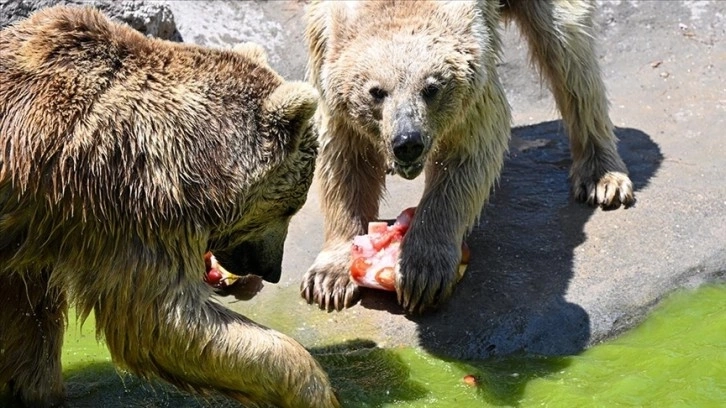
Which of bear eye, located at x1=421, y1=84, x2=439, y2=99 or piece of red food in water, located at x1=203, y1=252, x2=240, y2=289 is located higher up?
bear eye, located at x1=421, y1=84, x2=439, y2=99

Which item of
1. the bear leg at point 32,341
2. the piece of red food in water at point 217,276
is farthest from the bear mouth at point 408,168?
the bear leg at point 32,341

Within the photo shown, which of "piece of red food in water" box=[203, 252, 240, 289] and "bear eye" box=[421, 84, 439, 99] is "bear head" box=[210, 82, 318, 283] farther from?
"piece of red food in water" box=[203, 252, 240, 289]

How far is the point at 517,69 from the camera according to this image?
9961 millimetres

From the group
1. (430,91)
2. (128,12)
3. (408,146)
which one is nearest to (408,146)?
(408,146)

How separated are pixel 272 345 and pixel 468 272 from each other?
2.07 meters

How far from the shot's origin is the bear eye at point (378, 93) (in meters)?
6.13

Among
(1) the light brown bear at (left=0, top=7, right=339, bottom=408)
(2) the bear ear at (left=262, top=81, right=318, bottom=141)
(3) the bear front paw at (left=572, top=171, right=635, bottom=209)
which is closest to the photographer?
(1) the light brown bear at (left=0, top=7, right=339, bottom=408)

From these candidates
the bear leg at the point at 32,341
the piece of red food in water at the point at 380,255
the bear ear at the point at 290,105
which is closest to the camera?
the bear ear at the point at 290,105

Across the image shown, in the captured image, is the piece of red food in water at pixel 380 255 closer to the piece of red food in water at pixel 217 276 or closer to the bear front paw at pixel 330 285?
the bear front paw at pixel 330 285

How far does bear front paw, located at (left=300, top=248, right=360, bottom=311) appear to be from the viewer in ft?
21.5

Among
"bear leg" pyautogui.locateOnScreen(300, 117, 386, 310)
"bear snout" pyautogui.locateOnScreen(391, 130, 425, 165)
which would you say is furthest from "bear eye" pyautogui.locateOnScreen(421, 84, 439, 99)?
"bear leg" pyautogui.locateOnScreen(300, 117, 386, 310)

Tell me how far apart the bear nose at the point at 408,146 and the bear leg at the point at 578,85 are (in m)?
2.02

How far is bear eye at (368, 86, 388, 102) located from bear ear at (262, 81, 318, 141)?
102cm

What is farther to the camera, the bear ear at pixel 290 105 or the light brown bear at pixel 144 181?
the bear ear at pixel 290 105
